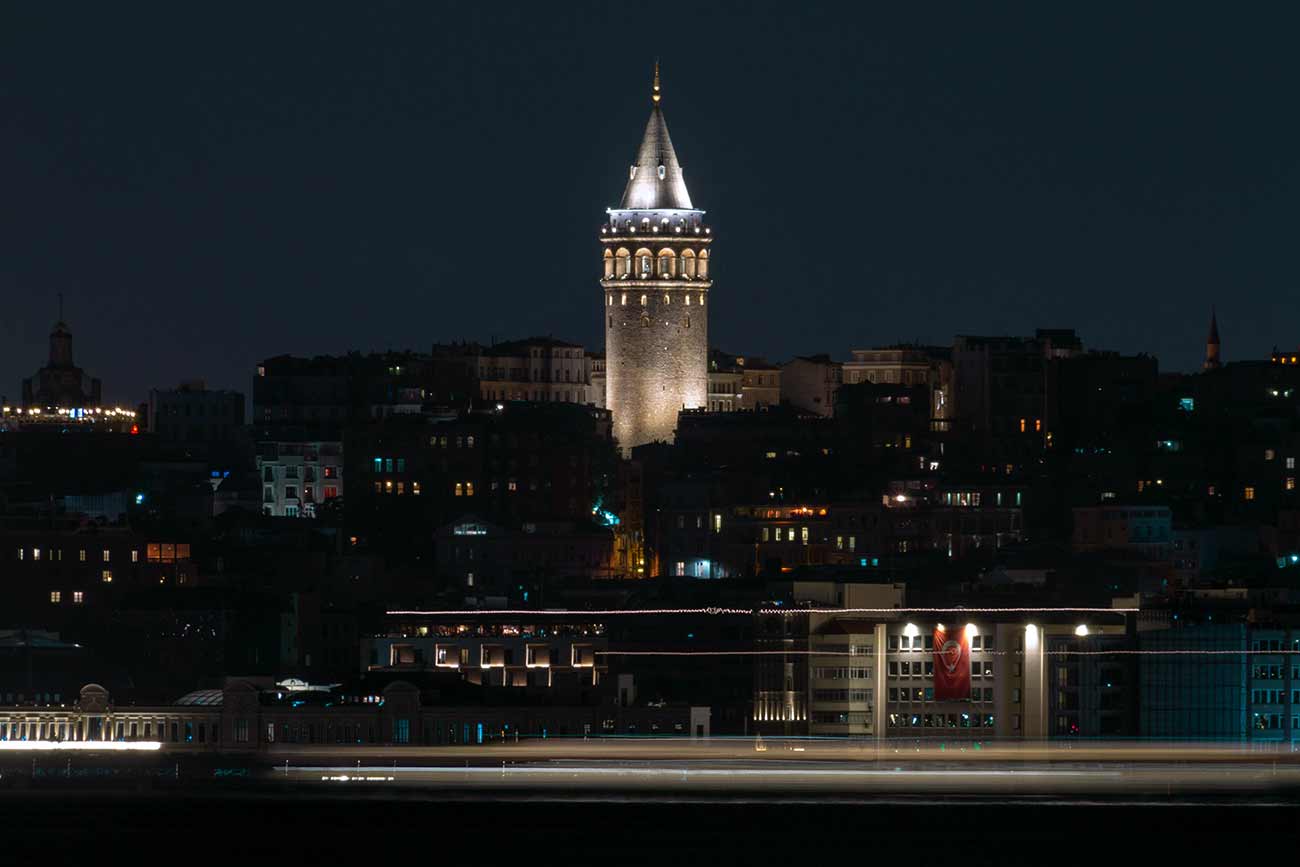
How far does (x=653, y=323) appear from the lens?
166250 millimetres

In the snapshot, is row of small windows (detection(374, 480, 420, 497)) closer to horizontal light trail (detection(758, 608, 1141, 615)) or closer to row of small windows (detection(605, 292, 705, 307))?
row of small windows (detection(605, 292, 705, 307))

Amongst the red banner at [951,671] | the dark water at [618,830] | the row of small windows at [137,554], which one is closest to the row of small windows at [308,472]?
the row of small windows at [137,554]

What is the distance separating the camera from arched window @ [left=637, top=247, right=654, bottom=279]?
16712 cm

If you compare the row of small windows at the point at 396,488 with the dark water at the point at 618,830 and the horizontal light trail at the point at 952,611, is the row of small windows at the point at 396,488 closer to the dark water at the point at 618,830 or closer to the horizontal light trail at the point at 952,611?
the horizontal light trail at the point at 952,611

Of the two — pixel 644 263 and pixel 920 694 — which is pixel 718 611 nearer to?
pixel 920 694

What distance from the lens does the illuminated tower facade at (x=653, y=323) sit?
6560 inches

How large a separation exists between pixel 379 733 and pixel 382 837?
20040 millimetres

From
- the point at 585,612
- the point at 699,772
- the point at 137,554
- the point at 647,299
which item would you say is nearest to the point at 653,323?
the point at 647,299

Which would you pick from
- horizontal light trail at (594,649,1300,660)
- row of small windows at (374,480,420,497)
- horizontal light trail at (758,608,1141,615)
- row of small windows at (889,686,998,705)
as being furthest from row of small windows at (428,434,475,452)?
row of small windows at (889,686,998,705)

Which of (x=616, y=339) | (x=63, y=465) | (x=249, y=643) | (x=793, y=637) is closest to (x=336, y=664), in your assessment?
(x=249, y=643)

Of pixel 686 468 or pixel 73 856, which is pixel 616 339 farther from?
pixel 73 856

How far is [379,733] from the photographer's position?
112 meters

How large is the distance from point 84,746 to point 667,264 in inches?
2305

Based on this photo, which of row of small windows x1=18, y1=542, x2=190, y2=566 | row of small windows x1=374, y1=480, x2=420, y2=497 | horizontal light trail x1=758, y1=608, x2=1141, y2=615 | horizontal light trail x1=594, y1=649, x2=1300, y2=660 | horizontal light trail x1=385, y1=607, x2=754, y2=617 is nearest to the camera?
horizontal light trail x1=594, y1=649, x2=1300, y2=660
